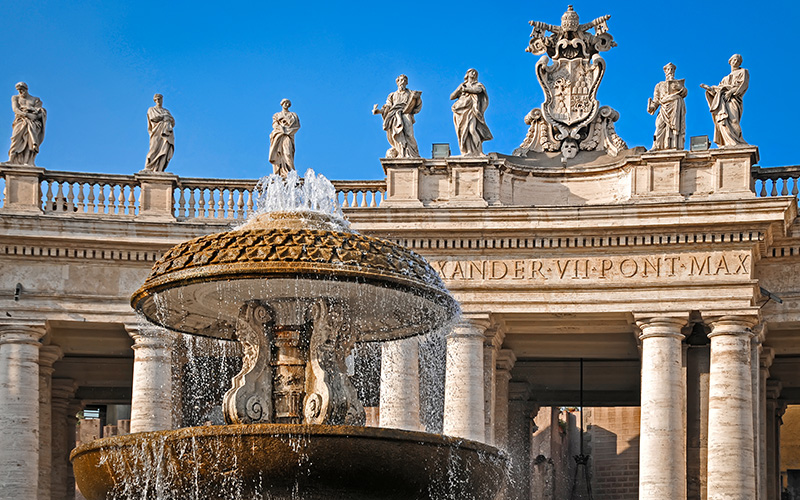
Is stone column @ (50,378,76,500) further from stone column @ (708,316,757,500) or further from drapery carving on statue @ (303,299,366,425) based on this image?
drapery carving on statue @ (303,299,366,425)

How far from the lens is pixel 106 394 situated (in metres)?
42.8

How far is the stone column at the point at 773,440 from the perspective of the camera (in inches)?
1513

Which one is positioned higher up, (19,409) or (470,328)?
(470,328)

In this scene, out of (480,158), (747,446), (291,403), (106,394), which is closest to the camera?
(291,403)

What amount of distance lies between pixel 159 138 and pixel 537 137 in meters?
8.62

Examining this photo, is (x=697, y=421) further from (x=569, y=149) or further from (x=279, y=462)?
(x=279, y=462)

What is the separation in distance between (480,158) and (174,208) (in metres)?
7.01

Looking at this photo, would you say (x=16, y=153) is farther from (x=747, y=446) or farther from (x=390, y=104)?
(x=747, y=446)

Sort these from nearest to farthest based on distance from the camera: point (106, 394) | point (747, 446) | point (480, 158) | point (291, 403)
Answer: point (291, 403), point (747, 446), point (480, 158), point (106, 394)

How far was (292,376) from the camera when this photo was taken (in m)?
17.7

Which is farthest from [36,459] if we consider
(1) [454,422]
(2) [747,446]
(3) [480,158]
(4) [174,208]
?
(2) [747,446]

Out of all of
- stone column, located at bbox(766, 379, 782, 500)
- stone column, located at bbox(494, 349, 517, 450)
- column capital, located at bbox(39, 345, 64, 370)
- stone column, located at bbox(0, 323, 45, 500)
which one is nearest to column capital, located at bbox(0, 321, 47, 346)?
stone column, located at bbox(0, 323, 45, 500)

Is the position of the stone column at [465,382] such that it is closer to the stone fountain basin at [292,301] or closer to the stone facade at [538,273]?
the stone facade at [538,273]

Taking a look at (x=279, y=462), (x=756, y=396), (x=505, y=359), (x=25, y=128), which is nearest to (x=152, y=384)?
(x=25, y=128)
